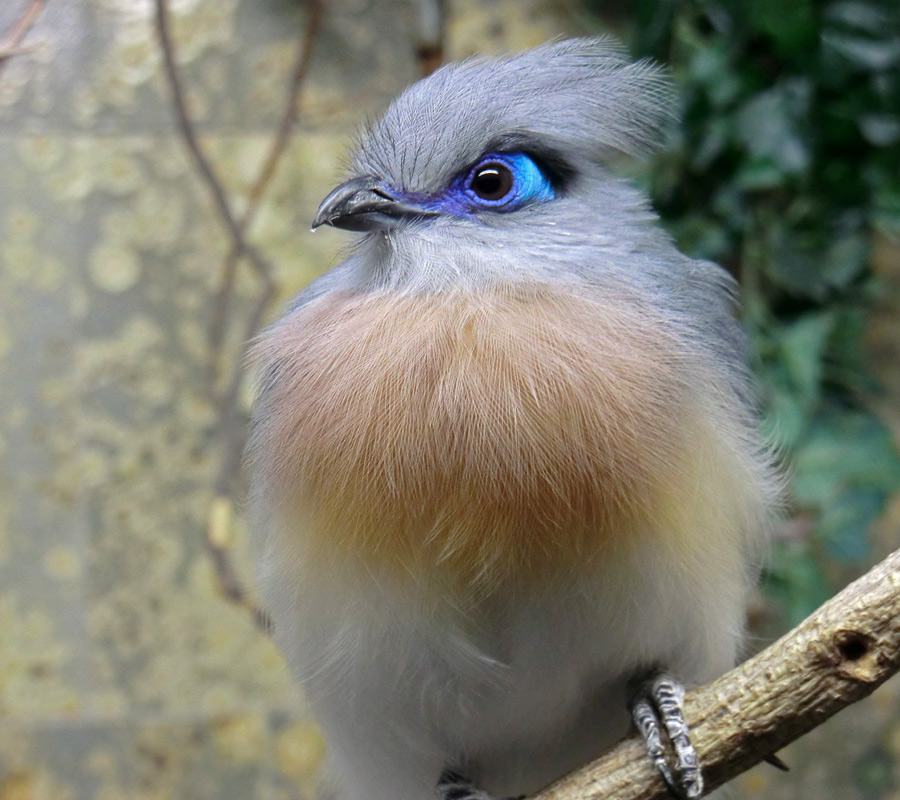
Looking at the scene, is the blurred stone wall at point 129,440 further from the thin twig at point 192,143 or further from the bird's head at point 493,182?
the bird's head at point 493,182

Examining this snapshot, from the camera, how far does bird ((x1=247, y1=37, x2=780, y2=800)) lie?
4.58 feet

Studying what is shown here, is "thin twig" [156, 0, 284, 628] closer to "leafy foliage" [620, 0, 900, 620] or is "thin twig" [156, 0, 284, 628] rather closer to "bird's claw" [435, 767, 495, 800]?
"bird's claw" [435, 767, 495, 800]

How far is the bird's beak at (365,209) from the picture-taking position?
62.4 inches

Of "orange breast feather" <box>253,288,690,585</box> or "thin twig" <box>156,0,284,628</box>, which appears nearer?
"orange breast feather" <box>253,288,690,585</box>

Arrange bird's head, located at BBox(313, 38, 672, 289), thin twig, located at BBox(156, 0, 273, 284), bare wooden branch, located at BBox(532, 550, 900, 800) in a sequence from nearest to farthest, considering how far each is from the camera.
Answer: bare wooden branch, located at BBox(532, 550, 900, 800)
bird's head, located at BBox(313, 38, 672, 289)
thin twig, located at BBox(156, 0, 273, 284)

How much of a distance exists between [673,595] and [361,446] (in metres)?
0.53

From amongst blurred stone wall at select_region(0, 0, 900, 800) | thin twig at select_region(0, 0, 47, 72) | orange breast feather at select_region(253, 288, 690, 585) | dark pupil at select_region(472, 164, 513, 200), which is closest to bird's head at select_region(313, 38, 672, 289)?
dark pupil at select_region(472, 164, 513, 200)

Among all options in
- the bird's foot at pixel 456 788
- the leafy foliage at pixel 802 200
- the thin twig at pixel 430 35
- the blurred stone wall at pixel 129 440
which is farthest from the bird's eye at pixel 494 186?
the blurred stone wall at pixel 129 440

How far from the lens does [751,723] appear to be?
132 cm

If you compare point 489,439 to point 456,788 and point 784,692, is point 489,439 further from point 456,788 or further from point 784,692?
point 456,788

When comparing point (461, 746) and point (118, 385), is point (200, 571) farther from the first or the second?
point (461, 746)

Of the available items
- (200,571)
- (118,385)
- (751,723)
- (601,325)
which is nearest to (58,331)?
(118,385)

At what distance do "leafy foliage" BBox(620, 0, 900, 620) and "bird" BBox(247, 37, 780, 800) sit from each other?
97cm

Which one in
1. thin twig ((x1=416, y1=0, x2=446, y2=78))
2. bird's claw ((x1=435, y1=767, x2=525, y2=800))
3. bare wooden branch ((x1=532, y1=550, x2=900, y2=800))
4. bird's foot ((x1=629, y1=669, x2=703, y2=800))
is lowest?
bird's claw ((x1=435, y1=767, x2=525, y2=800))
